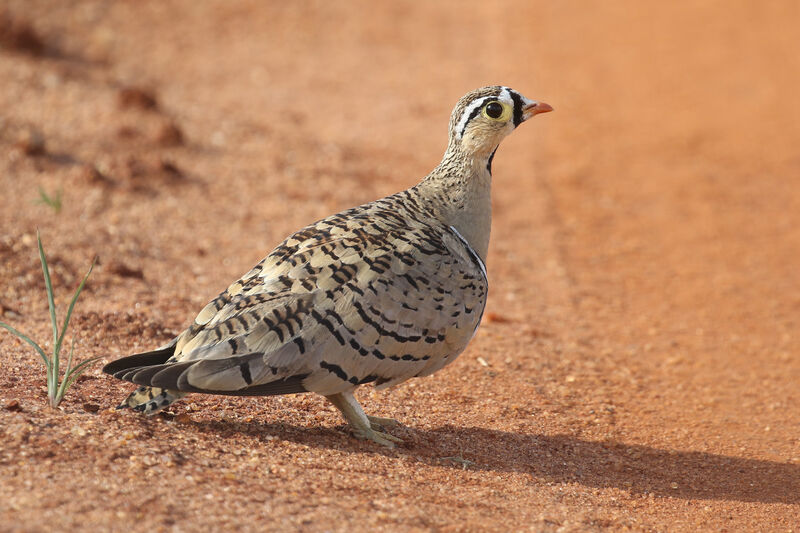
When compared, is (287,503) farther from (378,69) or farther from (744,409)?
(378,69)

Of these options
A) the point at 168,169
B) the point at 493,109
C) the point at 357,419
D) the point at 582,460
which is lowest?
the point at 582,460

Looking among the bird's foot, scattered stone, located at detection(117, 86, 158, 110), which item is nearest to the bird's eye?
the bird's foot

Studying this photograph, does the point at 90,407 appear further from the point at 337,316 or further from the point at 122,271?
the point at 122,271

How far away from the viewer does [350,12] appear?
1980 cm

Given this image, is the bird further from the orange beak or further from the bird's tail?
the orange beak

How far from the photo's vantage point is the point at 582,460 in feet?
18.9

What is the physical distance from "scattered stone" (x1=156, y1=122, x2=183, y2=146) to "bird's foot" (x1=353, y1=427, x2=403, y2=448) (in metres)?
7.21

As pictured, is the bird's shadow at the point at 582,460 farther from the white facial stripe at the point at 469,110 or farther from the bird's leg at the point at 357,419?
the white facial stripe at the point at 469,110

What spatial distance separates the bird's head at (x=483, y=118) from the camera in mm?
5934

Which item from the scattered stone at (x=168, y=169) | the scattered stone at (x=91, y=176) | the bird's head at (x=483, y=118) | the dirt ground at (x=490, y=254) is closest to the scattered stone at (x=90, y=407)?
the dirt ground at (x=490, y=254)

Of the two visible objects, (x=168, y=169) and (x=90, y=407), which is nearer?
(x=90, y=407)

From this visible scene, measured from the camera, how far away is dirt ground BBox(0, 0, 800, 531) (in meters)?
4.70

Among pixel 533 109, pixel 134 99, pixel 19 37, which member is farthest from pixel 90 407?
pixel 19 37

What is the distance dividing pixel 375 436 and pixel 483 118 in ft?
7.12
